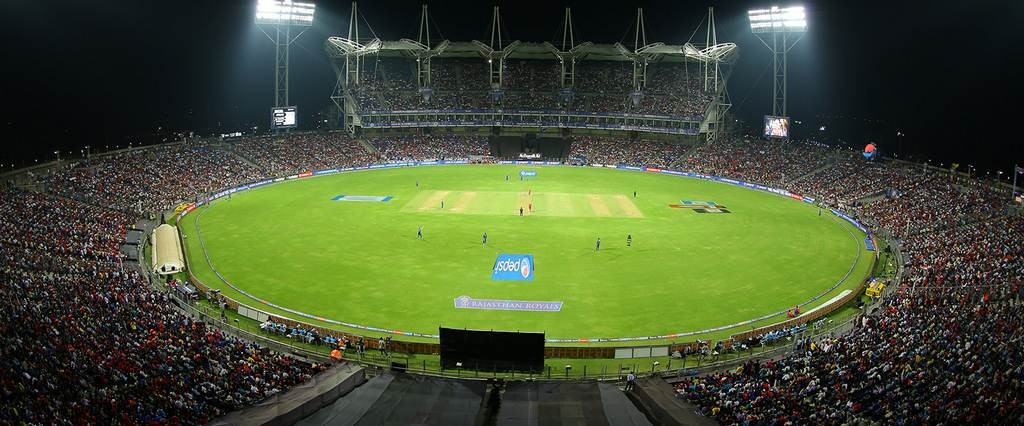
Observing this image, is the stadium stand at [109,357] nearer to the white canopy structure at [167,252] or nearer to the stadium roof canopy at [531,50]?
the white canopy structure at [167,252]

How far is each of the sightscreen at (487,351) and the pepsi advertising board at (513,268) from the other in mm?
12966

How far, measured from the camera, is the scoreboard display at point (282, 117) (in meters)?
91.6

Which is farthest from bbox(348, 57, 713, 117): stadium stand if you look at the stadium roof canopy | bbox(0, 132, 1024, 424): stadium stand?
bbox(0, 132, 1024, 424): stadium stand

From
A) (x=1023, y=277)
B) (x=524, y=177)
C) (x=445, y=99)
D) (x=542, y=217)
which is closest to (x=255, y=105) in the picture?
(x=445, y=99)

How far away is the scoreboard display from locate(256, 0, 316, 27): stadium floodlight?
1130 centimetres

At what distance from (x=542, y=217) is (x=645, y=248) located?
12.8m

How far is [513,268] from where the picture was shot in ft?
142

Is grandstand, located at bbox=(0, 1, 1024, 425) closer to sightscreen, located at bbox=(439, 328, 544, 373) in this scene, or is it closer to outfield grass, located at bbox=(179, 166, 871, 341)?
sightscreen, located at bbox=(439, 328, 544, 373)

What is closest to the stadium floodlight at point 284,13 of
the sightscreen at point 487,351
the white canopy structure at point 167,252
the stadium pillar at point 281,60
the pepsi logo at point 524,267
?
the stadium pillar at point 281,60

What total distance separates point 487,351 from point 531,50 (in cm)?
8353

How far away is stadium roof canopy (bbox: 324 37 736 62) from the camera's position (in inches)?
3826

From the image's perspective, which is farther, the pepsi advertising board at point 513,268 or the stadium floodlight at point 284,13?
the stadium floodlight at point 284,13

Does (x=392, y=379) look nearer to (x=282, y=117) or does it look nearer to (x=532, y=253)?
(x=532, y=253)

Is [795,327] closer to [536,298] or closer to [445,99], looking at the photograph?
[536,298]
